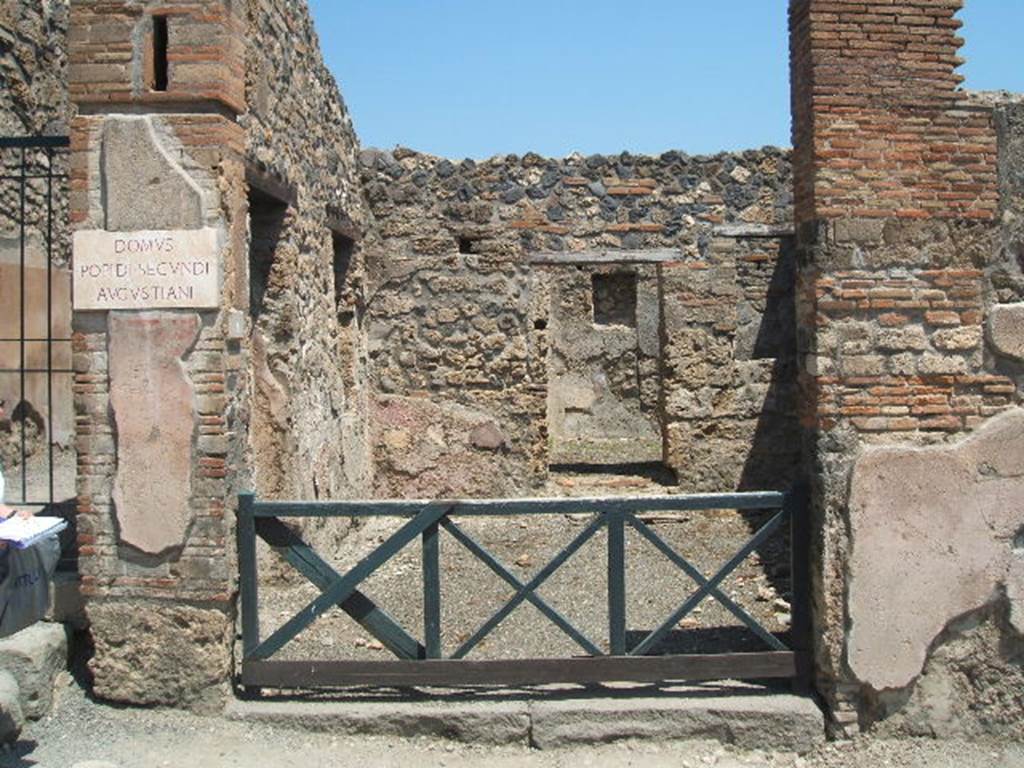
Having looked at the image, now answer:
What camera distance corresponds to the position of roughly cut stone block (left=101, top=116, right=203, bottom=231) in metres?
4.46

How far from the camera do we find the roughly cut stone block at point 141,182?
176 inches

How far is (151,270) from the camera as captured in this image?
447 centimetres

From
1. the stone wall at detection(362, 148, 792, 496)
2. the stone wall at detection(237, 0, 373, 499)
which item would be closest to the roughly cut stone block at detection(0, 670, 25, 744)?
the stone wall at detection(237, 0, 373, 499)

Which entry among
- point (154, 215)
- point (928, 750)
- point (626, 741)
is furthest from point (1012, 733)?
point (154, 215)

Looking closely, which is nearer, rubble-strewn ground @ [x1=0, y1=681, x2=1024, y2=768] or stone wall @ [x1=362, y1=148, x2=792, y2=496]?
rubble-strewn ground @ [x1=0, y1=681, x2=1024, y2=768]

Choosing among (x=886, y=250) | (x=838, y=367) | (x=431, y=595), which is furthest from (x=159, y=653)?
(x=886, y=250)

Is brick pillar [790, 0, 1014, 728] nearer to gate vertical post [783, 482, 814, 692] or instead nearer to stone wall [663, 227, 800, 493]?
gate vertical post [783, 482, 814, 692]

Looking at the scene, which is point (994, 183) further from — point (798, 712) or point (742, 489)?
point (742, 489)

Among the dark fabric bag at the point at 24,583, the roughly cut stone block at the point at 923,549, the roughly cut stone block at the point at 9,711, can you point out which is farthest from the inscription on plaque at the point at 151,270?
the roughly cut stone block at the point at 923,549

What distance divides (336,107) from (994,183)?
5091mm

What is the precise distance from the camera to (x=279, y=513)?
459cm

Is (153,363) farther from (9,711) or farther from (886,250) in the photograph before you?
(886,250)

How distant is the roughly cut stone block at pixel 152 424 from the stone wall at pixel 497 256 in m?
4.50

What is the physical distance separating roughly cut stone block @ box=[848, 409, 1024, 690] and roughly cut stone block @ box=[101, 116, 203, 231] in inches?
125
